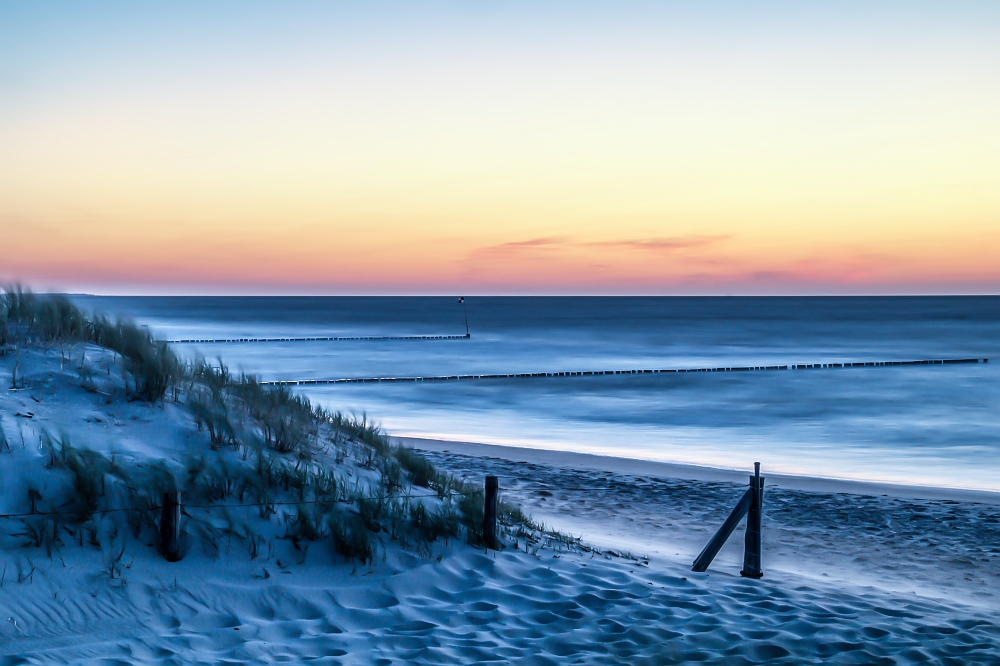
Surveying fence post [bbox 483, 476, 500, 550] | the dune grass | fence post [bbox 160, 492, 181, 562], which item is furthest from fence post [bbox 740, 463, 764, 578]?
fence post [bbox 160, 492, 181, 562]

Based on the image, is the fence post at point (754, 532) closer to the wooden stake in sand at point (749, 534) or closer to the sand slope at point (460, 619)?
the wooden stake in sand at point (749, 534)

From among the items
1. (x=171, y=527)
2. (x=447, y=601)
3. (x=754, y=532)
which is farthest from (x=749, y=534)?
(x=171, y=527)

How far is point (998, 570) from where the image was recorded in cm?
931

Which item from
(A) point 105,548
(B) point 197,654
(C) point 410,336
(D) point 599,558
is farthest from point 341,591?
(C) point 410,336

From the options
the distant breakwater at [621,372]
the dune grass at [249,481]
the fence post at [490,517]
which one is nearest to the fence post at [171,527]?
the dune grass at [249,481]

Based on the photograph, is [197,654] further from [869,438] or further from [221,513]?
[869,438]

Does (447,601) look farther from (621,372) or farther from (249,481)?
(621,372)

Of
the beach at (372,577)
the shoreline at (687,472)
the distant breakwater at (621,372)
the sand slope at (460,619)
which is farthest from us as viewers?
the distant breakwater at (621,372)

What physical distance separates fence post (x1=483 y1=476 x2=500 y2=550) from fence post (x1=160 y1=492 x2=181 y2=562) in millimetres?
2963

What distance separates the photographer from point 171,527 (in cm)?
736

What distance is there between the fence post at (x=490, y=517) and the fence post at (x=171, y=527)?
296 centimetres

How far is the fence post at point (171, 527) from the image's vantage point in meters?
7.30

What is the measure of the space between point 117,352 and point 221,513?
411 centimetres

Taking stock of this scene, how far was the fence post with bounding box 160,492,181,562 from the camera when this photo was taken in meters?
7.30
